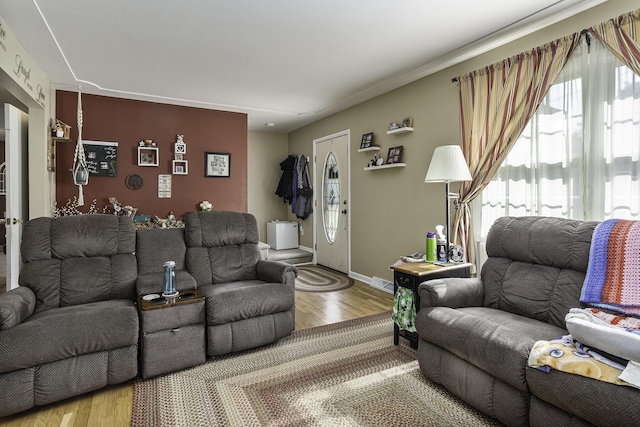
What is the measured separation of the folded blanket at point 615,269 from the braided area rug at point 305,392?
0.89 m

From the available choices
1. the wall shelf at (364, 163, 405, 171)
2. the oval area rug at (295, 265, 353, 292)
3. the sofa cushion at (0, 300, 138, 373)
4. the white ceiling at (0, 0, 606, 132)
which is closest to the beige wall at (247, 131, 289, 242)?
the oval area rug at (295, 265, 353, 292)

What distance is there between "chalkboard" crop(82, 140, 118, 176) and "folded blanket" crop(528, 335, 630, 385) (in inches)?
193

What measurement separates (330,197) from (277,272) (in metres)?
2.91

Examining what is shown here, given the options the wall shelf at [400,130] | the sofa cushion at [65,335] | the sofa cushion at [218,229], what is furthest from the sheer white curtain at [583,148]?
the sofa cushion at [65,335]

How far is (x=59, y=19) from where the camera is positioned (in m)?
2.62

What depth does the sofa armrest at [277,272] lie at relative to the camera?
2885 mm

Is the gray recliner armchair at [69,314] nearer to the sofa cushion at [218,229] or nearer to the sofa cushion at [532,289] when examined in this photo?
the sofa cushion at [218,229]

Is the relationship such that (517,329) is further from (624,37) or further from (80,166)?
(80,166)

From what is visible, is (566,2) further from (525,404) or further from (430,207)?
(525,404)

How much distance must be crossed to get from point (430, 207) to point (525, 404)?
228 centimetres

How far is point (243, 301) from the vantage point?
101 inches

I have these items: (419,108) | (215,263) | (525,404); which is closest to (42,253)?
(215,263)

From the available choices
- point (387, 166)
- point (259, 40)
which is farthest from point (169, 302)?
point (387, 166)

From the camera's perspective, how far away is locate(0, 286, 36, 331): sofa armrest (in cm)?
191
